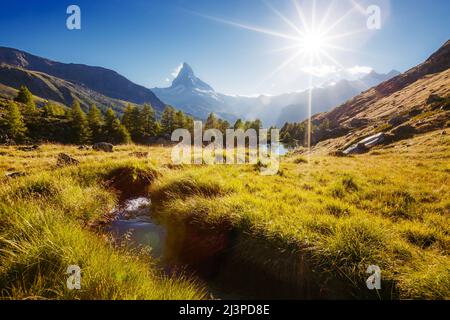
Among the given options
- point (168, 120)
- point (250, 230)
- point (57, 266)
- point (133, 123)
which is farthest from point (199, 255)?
point (168, 120)

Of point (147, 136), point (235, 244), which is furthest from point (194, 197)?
point (147, 136)

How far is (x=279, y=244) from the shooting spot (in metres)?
5.73

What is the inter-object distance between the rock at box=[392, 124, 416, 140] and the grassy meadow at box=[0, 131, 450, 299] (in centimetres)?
Answer: 2442

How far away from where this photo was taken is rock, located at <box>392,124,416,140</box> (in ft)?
103

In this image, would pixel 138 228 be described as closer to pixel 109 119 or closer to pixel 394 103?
pixel 109 119

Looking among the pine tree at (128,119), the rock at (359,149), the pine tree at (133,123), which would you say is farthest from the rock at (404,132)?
the pine tree at (128,119)

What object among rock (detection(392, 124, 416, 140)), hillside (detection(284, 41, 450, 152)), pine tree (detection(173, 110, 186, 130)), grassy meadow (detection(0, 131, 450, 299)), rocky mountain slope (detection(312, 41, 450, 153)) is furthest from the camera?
pine tree (detection(173, 110, 186, 130))

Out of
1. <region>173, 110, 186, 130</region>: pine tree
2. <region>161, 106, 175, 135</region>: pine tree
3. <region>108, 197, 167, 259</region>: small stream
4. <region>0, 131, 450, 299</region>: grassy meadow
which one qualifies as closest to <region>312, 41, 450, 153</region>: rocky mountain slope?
<region>0, 131, 450, 299</region>: grassy meadow

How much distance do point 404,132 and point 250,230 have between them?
3491cm

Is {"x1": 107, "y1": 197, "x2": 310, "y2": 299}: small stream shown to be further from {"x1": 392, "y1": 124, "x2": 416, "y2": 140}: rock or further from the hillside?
the hillside

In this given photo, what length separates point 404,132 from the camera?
32188 millimetres

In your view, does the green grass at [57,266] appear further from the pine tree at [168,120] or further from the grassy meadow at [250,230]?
the pine tree at [168,120]
